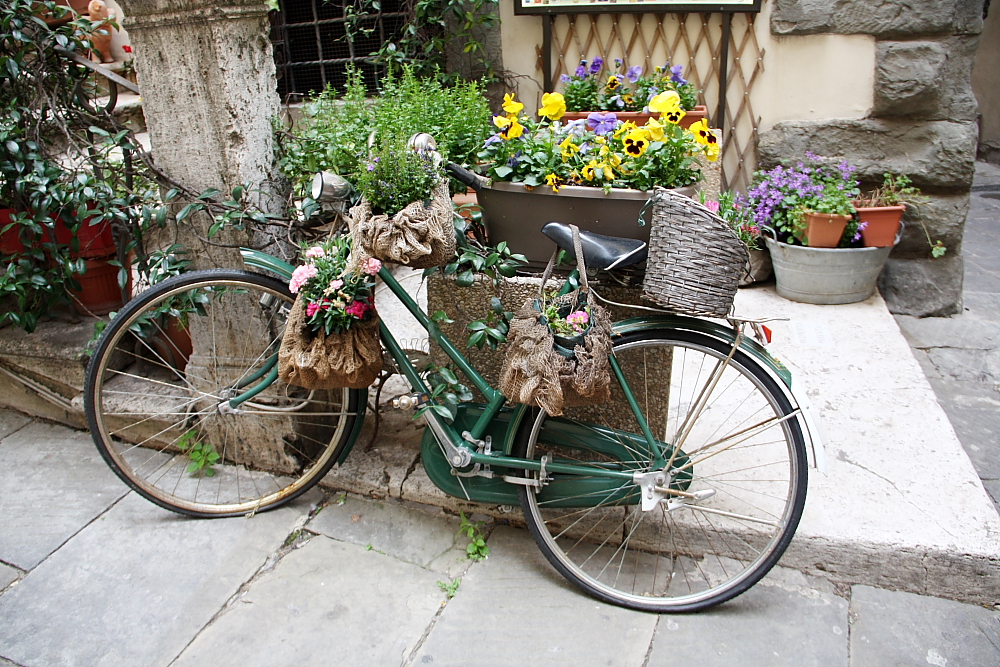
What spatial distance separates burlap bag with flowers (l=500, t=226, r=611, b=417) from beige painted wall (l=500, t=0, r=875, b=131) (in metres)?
3.21

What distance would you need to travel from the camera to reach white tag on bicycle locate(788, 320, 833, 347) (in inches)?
148

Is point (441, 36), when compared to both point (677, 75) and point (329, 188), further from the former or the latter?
point (329, 188)

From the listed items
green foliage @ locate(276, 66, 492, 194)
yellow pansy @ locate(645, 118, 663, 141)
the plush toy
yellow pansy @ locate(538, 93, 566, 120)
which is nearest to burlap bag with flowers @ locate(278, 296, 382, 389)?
green foliage @ locate(276, 66, 492, 194)

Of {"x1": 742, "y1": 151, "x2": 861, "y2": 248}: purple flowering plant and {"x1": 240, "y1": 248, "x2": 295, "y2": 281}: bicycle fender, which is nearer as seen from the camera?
{"x1": 240, "y1": 248, "x2": 295, "y2": 281}: bicycle fender

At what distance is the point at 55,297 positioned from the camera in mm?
3104

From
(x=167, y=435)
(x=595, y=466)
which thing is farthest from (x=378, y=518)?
(x=167, y=435)

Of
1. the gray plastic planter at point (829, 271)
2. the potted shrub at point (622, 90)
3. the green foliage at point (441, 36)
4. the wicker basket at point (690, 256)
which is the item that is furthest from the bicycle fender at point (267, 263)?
the gray plastic planter at point (829, 271)

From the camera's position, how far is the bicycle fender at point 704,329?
6.89 ft

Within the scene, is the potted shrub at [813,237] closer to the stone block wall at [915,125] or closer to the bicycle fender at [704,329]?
the stone block wall at [915,125]

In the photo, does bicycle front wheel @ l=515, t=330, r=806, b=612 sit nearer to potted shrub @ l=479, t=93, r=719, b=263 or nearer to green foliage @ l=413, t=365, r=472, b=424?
green foliage @ l=413, t=365, r=472, b=424

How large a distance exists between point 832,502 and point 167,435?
8.60ft

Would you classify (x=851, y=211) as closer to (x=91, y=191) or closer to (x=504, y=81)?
(x=504, y=81)

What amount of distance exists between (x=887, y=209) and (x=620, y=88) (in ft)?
5.47

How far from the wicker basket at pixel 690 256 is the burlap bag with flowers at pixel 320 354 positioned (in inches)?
35.4
